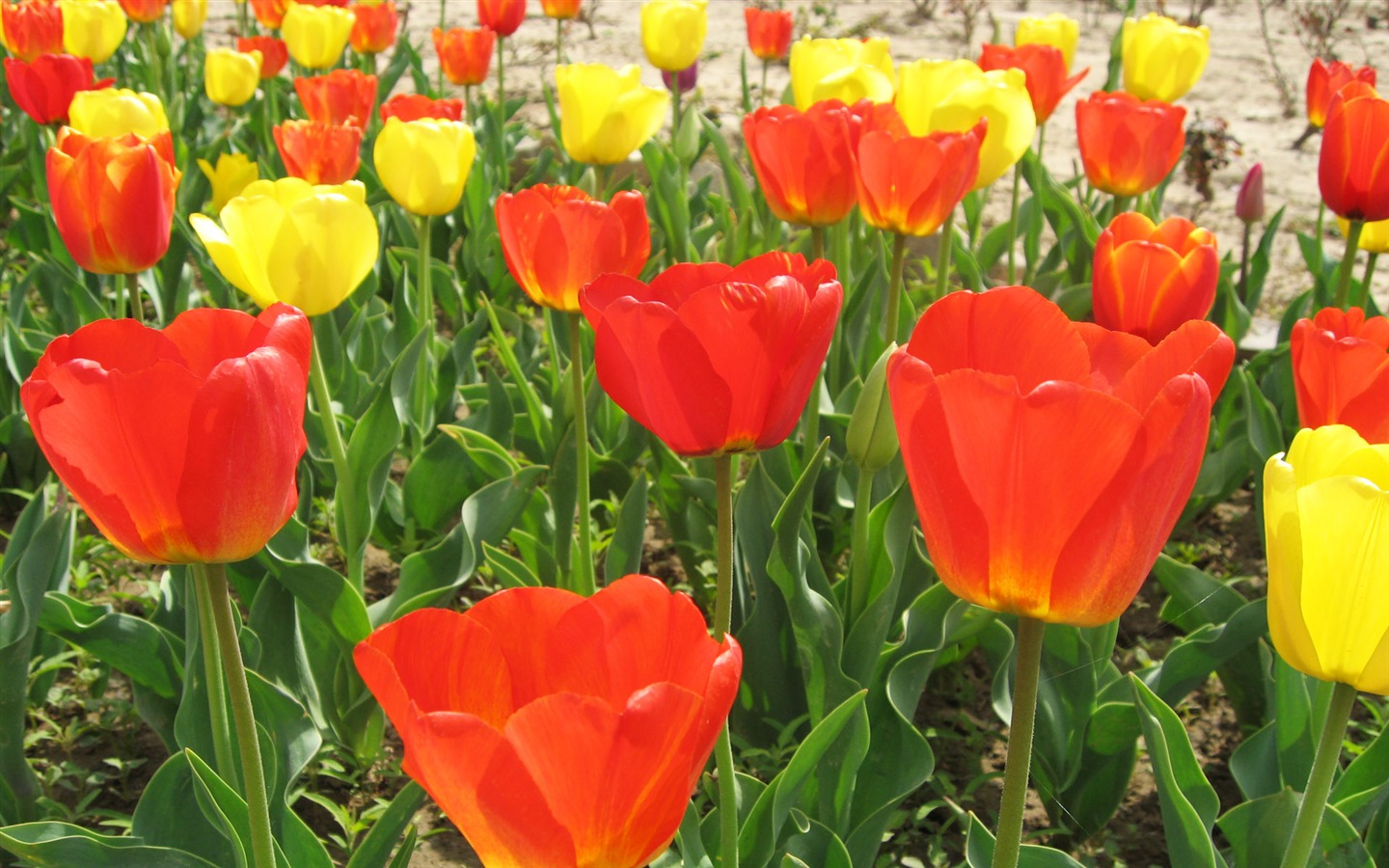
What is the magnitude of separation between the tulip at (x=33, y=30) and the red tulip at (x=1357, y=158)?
3.35m

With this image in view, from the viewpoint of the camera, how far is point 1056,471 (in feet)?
2.64

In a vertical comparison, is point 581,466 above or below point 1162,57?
below

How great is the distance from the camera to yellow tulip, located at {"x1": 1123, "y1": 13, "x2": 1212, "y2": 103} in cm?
329

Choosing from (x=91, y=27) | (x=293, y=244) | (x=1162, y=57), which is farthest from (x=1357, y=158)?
(x=91, y=27)

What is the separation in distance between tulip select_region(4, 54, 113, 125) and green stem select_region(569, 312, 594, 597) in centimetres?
179

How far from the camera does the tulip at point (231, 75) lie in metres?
3.73

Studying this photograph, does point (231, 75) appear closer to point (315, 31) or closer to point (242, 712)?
point (315, 31)

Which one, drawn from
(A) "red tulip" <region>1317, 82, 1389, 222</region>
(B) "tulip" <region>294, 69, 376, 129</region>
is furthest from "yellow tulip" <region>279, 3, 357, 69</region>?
(A) "red tulip" <region>1317, 82, 1389, 222</region>

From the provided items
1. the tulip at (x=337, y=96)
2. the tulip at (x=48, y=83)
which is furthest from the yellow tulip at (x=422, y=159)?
the tulip at (x=48, y=83)

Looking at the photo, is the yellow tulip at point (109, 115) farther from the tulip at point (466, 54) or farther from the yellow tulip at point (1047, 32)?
the yellow tulip at point (1047, 32)

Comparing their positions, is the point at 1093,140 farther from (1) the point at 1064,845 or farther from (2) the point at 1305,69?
(2) the point at 1305,69

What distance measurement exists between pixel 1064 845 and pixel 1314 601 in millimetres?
1120

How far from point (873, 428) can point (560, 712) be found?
2.94ft

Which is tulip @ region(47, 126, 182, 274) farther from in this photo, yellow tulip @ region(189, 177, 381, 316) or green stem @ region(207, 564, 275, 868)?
green stem @ region(207, 564, 275, 868)
